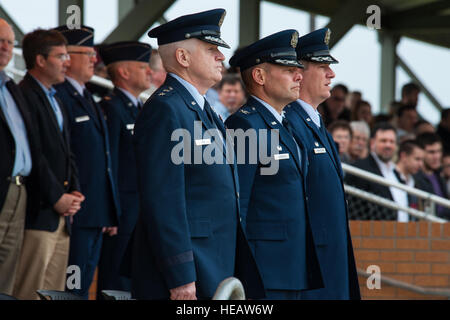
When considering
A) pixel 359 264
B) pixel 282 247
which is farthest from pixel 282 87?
pixel 359 264

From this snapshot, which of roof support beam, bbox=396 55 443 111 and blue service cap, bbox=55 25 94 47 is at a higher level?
roof support beam, bbox=396 55 443 111

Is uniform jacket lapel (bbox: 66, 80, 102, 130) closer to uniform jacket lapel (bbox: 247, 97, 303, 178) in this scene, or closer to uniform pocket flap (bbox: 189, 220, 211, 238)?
uniform jacket lapel (bbox: 247, 97, 303, 178)

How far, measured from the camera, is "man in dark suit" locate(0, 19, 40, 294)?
16.1 ft

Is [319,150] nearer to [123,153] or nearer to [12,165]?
[12,165]

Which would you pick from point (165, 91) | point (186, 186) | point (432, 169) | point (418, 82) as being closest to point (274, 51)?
point (165, 91)

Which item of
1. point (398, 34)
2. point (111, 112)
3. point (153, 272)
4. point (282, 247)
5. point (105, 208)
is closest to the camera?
point (153, 272)

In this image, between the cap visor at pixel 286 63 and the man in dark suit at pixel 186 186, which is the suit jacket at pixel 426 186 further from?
the man in dark suit at pixel 186 186

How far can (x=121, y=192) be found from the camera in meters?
6.23

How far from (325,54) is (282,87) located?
0.47 m

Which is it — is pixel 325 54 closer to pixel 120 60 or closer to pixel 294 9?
pixel 120 60

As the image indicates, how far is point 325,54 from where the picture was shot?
4.79 m

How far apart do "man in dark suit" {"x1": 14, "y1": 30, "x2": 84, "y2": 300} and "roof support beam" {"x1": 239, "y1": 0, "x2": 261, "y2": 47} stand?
7411 millimetres

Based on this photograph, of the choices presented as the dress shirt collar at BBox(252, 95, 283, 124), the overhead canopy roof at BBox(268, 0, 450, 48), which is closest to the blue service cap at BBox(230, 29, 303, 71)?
the dress shirt collar at BBox(252, 95, 283, 124)

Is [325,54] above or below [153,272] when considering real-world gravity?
above
